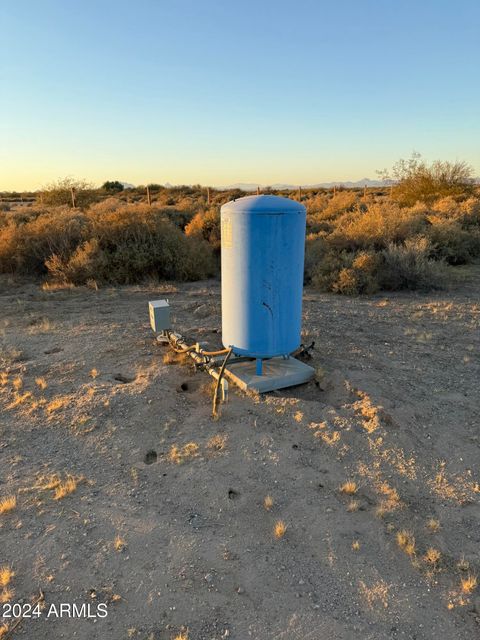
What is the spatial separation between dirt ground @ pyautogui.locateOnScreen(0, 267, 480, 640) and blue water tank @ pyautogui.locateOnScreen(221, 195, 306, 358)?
0.63 metres

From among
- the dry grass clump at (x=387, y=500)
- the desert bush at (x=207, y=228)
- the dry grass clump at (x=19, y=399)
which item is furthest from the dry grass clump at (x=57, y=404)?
the desert bush at (x=207, y=228)

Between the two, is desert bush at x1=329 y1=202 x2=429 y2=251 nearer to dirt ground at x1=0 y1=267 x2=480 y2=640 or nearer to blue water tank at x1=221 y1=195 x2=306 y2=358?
dirt ground at x1=0 y1=267 x2=480 y2=640

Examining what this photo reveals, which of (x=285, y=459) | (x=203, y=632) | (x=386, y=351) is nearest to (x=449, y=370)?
(x=386, y=351)

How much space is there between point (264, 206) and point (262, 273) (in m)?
0.63

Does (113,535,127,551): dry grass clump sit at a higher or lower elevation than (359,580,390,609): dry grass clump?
higher

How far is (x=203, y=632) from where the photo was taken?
7.36 feet

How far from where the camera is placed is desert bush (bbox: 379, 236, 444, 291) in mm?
9391

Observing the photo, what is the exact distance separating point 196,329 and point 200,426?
2.57 metres

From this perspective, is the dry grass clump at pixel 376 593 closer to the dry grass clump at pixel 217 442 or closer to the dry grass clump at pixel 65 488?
the dry grass clump at pixel 217 442

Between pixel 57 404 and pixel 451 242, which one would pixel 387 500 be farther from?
pixel 451 242

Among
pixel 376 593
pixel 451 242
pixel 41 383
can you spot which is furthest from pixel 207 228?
pixel 376 593

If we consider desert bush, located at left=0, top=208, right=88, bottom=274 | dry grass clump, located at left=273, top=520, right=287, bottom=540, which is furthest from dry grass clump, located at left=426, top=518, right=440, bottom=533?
desert bush, located at left=0, top=208, right=88, bottom=274

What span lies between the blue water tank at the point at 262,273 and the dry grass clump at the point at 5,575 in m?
2.67

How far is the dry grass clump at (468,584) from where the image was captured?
2.47m
